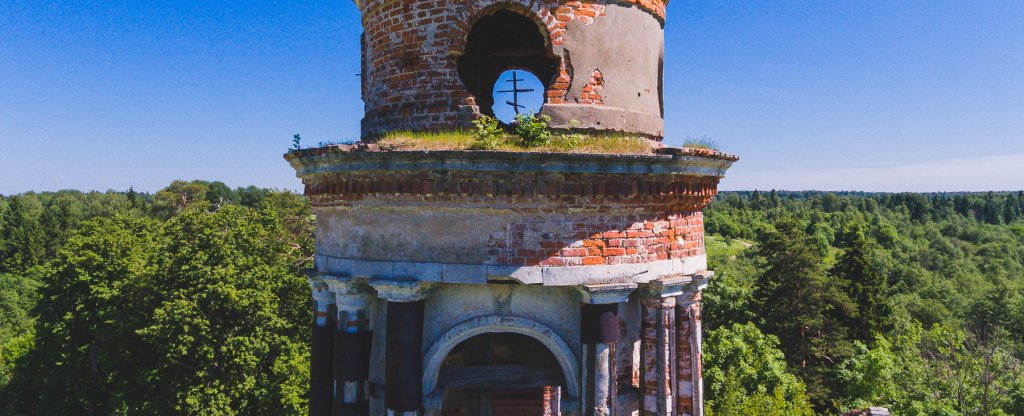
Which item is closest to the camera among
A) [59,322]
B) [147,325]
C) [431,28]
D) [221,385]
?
[431,28]

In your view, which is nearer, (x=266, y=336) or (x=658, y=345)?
(x=658, y=345)

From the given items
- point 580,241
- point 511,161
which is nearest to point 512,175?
point 511,161

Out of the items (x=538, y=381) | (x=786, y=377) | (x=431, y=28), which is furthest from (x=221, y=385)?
(x=786, y=377)

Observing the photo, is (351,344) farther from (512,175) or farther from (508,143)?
(508,143)

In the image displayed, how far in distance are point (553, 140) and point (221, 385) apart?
55.7 ft

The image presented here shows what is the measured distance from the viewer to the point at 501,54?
28.3ft

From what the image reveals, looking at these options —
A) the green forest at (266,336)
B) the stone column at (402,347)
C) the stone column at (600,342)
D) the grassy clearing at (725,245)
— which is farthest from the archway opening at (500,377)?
the grassy clearing at (725,245)

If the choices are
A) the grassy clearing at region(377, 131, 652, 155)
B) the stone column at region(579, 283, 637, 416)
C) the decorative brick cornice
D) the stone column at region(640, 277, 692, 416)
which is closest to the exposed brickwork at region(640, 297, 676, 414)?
the stone column at region(640, 277, 692, 416)

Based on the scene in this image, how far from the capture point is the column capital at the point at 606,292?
20.2ft

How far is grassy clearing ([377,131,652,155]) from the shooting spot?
601cm

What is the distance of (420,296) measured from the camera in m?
6.36

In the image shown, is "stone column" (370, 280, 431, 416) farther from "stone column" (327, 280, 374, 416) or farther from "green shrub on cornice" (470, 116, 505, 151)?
"green shrub on cornice" (470, 116, 505, 151)

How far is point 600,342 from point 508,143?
2.32 meters

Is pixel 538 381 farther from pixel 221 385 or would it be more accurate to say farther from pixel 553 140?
pixel 221 385
